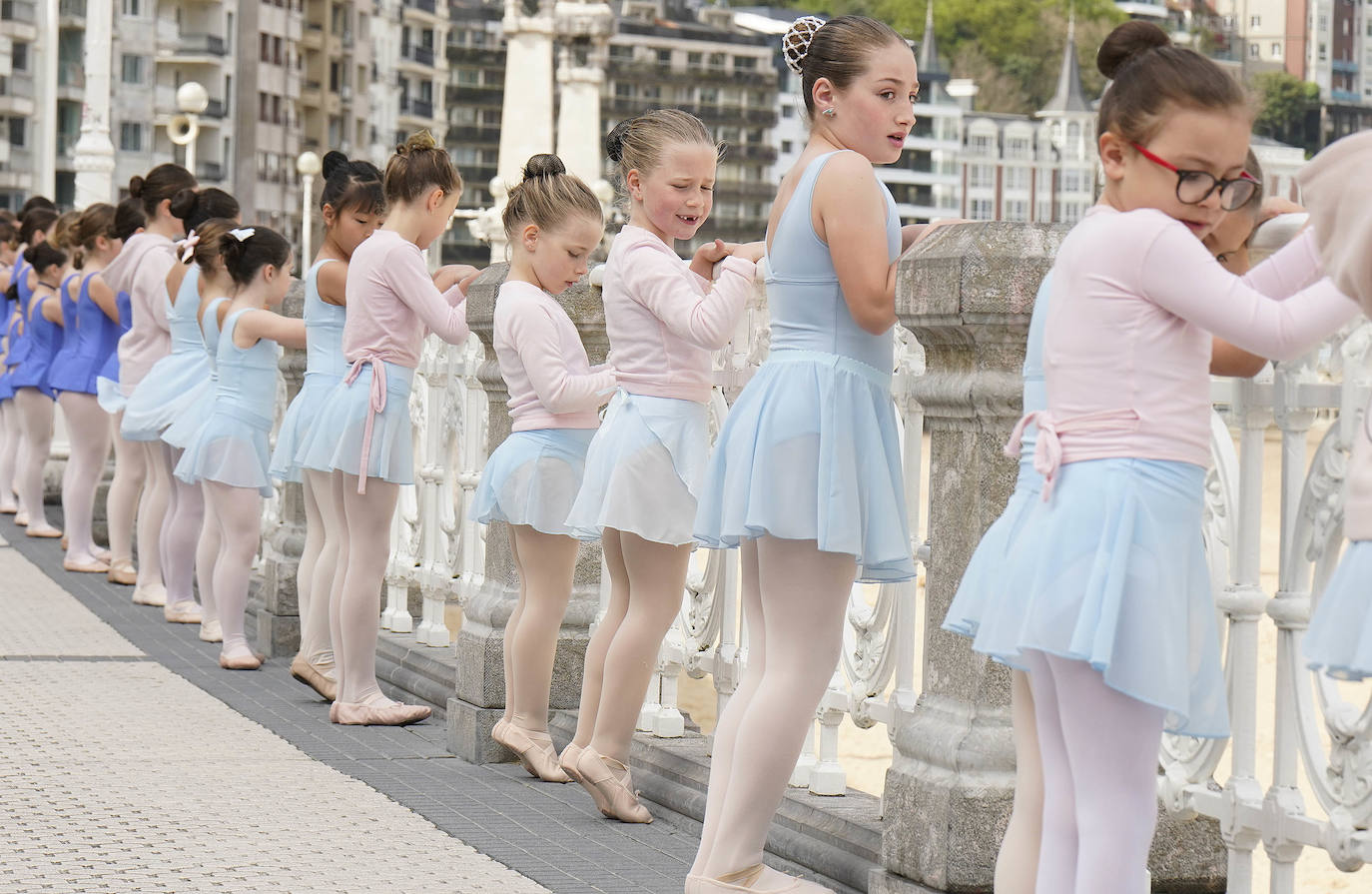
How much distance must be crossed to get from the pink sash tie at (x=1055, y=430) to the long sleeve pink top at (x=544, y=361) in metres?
2.83

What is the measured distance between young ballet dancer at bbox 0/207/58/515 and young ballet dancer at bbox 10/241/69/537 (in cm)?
5

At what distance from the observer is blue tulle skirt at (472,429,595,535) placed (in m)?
6.47

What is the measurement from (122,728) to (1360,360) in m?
4.63

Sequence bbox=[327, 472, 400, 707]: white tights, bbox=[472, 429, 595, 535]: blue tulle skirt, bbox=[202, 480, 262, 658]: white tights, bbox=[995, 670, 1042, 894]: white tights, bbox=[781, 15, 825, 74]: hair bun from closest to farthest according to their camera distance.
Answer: bbox=[995, 670, 1042, 894]: white tights, bbox=[781, 15, 825, 74]: hair bun, bbox=[472, 429, 595, 535]: blue tulle skirt, bbox=[327, 472, 400, 707]: white tights, bbox=[202, 480, 262, 658]: white tights

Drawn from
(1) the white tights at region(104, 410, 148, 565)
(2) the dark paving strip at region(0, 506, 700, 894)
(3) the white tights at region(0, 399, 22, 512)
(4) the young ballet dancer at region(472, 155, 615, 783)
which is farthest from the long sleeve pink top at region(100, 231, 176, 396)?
(3) the white tights at region(0, 399, 22, 512)

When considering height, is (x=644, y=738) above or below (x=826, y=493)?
below

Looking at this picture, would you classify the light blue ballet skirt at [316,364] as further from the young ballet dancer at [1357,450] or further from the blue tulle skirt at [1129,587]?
the young ballet dancer at [1357,450]

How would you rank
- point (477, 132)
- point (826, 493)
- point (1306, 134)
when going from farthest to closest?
point (1306, 134) → point (477, 132) → point (826, 493)

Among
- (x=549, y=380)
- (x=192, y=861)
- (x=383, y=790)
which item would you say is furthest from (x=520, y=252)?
(x=192, y=861)

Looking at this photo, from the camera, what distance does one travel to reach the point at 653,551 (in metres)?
5.82

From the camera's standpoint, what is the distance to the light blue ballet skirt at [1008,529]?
3.71 metres

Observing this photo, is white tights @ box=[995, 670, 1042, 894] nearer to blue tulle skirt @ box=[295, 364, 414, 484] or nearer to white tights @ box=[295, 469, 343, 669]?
blue tulle skirt @ box=[295, 364, 414, 484]

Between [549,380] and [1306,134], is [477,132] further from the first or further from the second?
[549,380]

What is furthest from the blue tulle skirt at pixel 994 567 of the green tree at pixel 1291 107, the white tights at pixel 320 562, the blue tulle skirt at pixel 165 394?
the green tree at pixel 1291 107
